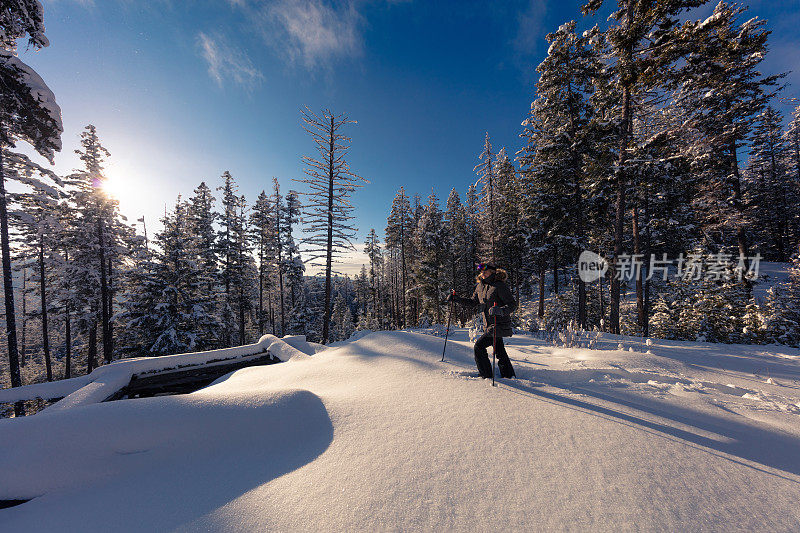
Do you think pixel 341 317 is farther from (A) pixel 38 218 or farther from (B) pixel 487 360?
(B) pixel 487 360

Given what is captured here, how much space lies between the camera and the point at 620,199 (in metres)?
11.0

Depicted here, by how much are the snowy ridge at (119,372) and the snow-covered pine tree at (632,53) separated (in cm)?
1286

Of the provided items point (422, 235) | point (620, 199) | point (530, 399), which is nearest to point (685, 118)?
point (620, 199)

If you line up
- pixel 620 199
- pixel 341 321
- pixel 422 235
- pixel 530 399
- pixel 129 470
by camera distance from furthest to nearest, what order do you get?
1. pixel 341 321
2. pixel 422 235
3. pixel 620 199
4. pixel 530 399
5. pixel 129 470

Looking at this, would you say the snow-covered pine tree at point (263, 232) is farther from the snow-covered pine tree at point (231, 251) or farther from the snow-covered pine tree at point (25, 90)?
the snow-covered pine tree at point (25, 90)

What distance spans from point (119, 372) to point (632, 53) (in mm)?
19068

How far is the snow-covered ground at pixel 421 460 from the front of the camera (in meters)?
1.77

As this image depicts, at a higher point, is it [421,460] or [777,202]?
[777,202]

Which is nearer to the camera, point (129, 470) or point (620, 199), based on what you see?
point (129, 470)

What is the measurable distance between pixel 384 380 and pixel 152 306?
17382 millimetres

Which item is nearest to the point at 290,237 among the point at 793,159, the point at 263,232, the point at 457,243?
the point at 263,232

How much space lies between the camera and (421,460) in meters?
2.31

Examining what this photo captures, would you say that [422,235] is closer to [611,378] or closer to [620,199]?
[620,199]

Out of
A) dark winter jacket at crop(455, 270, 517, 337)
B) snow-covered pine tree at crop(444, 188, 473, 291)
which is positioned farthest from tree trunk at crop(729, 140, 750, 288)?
dark winter jacket at crop(455, 270, 517, 337)
